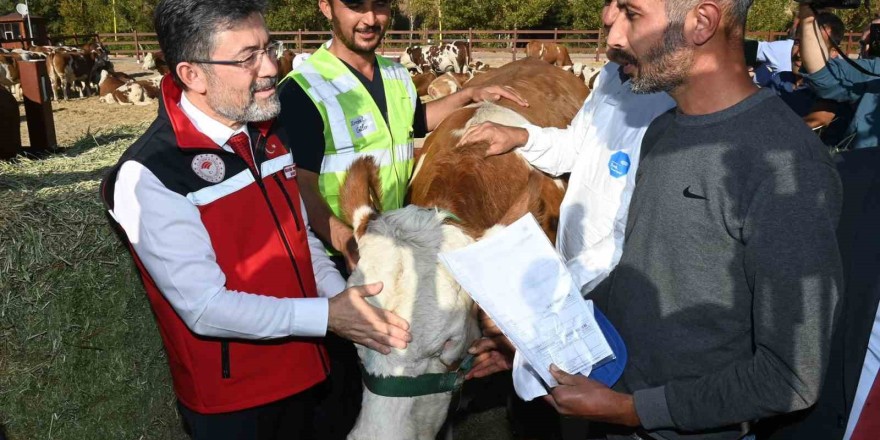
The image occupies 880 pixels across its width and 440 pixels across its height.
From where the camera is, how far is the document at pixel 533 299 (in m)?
1.77

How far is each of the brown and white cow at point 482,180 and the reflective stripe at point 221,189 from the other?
976mm

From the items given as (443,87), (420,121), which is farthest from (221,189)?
(443,87)

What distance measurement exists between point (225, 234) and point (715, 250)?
153 cm

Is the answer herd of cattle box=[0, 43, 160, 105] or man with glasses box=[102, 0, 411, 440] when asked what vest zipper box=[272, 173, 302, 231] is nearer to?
man with glasses box=[102, 0, 411, 440]

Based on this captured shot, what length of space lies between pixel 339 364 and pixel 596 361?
2.36 metres

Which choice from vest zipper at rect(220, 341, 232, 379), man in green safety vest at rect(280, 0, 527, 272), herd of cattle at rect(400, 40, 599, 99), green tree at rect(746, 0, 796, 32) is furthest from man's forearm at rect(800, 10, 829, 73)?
green tree at rect(746, 0, 796, 32)

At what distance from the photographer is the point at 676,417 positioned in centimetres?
170

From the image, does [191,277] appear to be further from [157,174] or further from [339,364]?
[339,364]

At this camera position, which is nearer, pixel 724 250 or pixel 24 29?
pixel 724 250

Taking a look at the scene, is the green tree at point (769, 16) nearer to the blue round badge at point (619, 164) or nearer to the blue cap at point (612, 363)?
the blue round badge at point (619, 164)

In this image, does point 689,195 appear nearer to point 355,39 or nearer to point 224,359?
point 224,359

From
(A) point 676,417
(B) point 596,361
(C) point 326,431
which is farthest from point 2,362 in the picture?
(A) point 676,417

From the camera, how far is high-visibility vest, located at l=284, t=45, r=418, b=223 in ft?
9.94

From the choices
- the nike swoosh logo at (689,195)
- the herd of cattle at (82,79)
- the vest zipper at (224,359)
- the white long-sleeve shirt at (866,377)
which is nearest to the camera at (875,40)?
the white long-sleeve shirt at (866,377)
